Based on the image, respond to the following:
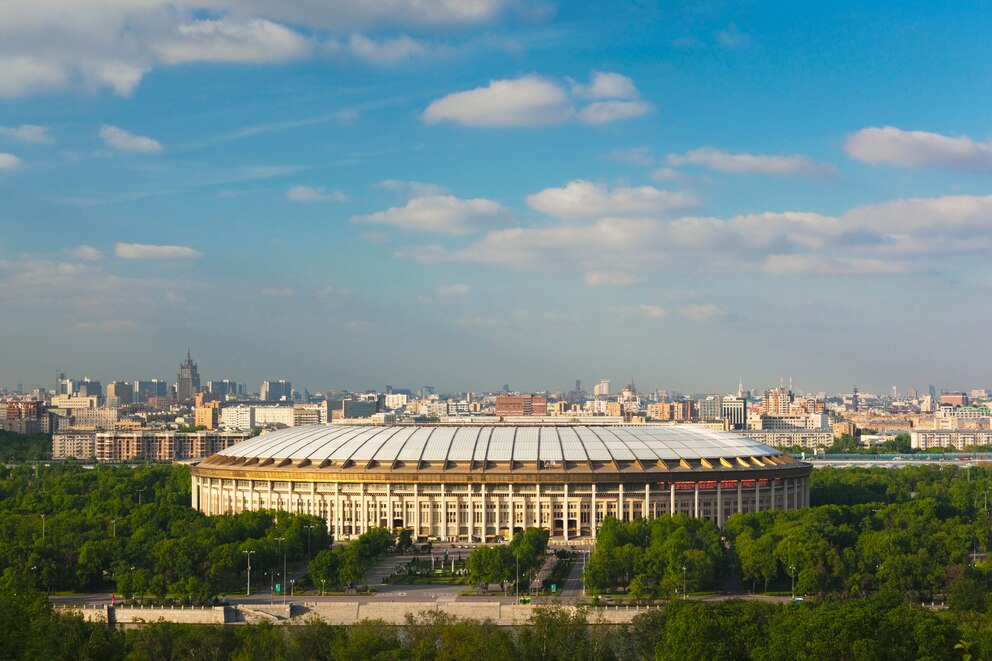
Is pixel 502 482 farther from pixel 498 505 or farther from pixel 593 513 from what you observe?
pixel 593 513

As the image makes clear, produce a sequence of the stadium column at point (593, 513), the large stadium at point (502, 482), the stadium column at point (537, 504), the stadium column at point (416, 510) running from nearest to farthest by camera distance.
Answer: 1. the stadium column at point (593, 513)
2. the stadium column at point (537, 504)
3. the large stadium at point (502, 482)
4. the stadium column at point (416, 510)

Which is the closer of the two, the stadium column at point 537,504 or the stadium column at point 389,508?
the stadium column at point 537,504

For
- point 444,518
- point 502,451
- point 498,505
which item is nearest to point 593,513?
point 498,505

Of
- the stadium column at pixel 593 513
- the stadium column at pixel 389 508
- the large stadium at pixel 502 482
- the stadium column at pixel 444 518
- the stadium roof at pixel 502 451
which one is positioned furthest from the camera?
the stadium roof at pixel 502 451

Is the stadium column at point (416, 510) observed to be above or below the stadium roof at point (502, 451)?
below

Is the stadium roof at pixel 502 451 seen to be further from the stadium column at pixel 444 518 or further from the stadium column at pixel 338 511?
the stadium column at pixel 444 518

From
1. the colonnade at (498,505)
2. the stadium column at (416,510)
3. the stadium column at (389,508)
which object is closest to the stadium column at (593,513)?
the colonnade at (498,505)

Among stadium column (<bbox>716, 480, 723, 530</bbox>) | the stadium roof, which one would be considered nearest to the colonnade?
stadium column (<bbox>716, 480, 723, 530</bbox>)

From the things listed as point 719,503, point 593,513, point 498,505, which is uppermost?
point 498,505

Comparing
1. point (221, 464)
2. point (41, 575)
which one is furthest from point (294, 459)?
point (41, 575)
